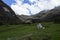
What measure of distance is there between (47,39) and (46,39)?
0.26 m

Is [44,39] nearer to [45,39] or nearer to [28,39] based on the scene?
[45,39]

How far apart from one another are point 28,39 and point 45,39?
4.21 m

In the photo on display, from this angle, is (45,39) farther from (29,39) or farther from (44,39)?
(29,39)

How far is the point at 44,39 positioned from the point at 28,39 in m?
3.97

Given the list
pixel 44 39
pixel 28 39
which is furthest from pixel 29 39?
pixel 44 39

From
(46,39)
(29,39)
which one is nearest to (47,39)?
(46,39)

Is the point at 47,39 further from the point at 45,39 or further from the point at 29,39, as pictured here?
the point at 29,39

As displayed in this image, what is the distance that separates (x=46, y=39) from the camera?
41.8m

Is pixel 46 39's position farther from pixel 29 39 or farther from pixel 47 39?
pixel 29 39

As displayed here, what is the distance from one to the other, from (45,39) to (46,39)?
0.52 metres

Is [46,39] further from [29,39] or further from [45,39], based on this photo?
[29,39]

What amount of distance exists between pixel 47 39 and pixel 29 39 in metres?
4.38

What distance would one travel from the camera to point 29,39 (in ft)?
139

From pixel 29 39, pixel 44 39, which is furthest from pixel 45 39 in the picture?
pixel 29 39
